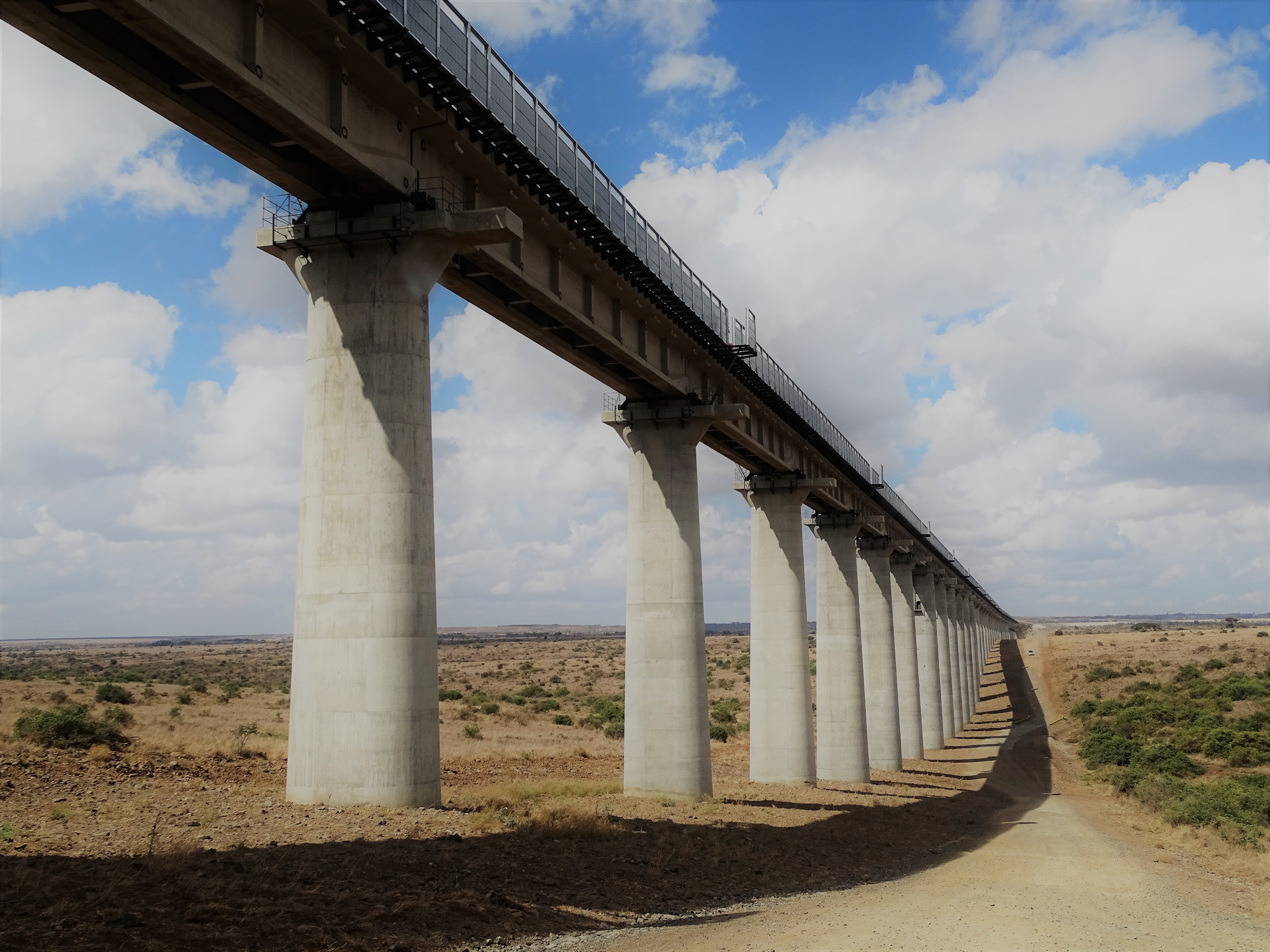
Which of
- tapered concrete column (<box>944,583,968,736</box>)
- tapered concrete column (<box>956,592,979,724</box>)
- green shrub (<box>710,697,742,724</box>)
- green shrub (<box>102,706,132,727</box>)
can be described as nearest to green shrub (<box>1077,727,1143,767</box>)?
→ green shrub (<box>710,697,742,724</box>)

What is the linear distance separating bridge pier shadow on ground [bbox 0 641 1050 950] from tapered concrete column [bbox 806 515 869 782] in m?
14.6

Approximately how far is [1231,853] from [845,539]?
23638mm

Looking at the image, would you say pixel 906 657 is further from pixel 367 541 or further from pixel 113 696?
pixel 367 541

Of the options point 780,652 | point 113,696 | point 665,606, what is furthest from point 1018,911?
point 113,696

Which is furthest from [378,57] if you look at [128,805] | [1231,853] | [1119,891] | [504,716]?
[504,716]

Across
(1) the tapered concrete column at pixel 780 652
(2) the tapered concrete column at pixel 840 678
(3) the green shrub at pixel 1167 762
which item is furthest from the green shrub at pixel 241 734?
(3) the green shrub at pixel 1167 762

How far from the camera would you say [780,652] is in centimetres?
3769

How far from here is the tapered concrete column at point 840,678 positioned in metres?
42.9

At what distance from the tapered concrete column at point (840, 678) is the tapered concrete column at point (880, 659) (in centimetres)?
224

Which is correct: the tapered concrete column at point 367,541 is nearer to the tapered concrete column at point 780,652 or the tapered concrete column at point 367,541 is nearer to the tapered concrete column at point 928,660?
the tapered concrete column at point 780,652

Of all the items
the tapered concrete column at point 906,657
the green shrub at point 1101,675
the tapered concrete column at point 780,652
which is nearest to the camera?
the tapered concrete column at point 780,652

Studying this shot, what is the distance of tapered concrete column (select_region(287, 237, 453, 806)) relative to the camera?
16.3 meters

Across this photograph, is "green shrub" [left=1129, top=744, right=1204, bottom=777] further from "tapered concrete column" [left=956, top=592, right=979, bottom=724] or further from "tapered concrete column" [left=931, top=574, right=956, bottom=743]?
"tapered concrete column" [left=956, top=592, right=979, bottom=724]

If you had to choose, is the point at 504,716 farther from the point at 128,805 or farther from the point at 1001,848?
the point at 128,805
